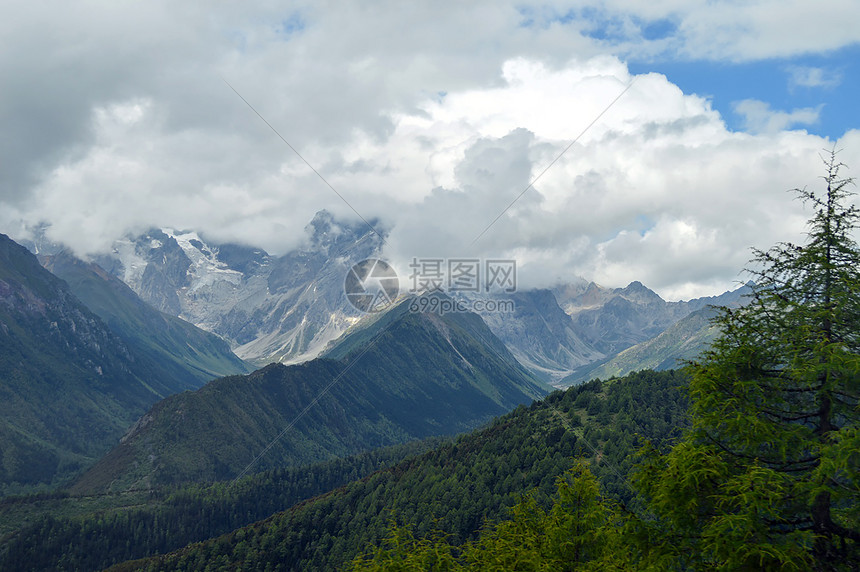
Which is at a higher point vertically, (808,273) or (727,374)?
(808,273)

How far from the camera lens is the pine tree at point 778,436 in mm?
23391

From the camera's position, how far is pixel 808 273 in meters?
28.7

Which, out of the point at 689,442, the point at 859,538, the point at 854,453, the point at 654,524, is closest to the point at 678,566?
the point at 654,524

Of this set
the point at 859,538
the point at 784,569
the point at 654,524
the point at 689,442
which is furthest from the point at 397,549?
the point at 859,538

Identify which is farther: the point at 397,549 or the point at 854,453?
the point at 397,549

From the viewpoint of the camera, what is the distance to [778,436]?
25.8 m

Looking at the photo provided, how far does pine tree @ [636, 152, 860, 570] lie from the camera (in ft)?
76.7

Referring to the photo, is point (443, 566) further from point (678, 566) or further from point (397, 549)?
point (678, 566)

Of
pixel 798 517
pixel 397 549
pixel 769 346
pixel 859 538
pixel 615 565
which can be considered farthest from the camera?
pixel 397 549

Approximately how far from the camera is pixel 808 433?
2589 centimetres

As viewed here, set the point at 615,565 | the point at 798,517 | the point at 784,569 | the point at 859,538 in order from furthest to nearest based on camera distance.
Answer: the point at 615,565, the point at 798,517, the point at 859,538, the point at 784,569

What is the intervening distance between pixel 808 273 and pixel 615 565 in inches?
686

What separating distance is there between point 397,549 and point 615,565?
1296 centimetres

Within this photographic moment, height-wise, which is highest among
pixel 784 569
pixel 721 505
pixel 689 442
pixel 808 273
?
pixel 808 273
